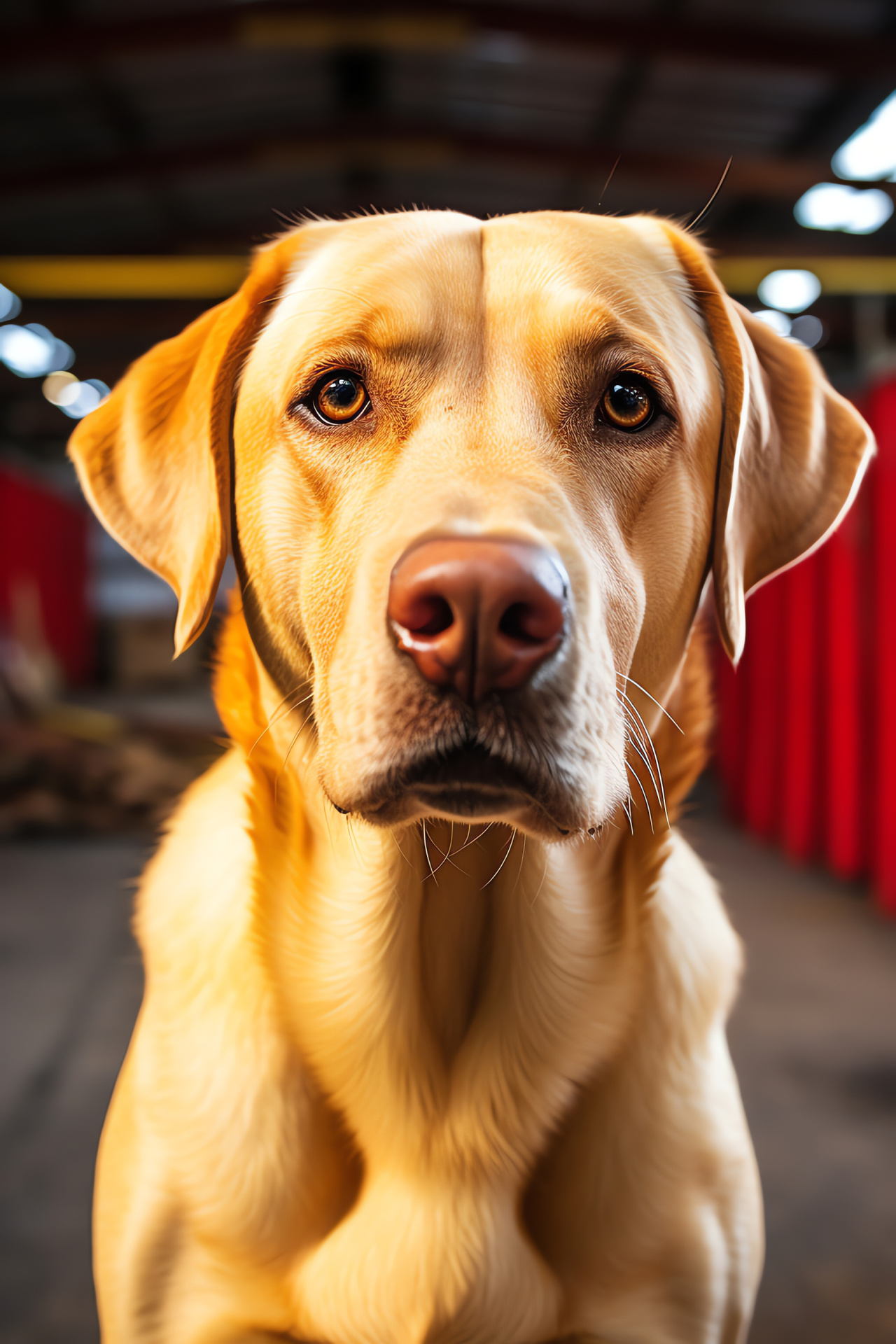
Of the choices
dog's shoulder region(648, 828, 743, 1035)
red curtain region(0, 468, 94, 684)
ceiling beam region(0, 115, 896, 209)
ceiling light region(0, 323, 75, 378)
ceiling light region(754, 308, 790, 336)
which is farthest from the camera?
red curtain region(0, 468, 94, 684)

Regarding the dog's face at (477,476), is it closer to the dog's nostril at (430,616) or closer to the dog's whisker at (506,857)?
the dog's nostril at (430,616)

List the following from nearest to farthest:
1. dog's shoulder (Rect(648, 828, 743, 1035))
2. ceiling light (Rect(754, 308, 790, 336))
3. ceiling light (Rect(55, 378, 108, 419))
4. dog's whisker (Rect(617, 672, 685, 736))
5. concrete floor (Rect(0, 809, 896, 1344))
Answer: dog's whisker (Rect(617, 672, 685, 736)) < dog's shoulder (Rect(648, 828, 743, 1035)) < concrete floor (Rect(0, 809, 896, 1344)) < ceiling light (Rect(754, 308, 790, 336)) < ceiling light (Rect(55, 378, 108, 419))

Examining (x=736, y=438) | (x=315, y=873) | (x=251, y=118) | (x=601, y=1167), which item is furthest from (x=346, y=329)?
(x=251, y=118)

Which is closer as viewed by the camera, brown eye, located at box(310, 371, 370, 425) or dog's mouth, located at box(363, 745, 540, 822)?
dog's mouth, located at box(363, 745, 540, 822)

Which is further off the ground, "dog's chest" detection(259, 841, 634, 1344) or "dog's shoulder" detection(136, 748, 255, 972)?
"dog's shoulder" detection(136, 748, 255, 972)

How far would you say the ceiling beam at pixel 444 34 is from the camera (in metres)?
2.77

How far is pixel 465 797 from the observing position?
1.99 feet

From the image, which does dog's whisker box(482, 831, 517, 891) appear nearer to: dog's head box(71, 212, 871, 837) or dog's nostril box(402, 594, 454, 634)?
dog's head box(71, 212, 871, 837)

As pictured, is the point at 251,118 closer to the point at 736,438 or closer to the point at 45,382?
the point at 45,382

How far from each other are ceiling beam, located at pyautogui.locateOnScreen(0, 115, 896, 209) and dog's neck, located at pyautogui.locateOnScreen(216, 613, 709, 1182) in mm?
2406

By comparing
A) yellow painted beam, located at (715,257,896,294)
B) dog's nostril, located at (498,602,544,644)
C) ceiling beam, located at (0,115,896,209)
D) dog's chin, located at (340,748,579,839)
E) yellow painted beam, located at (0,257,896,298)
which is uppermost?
ceiling beam, located at (0,115,896,209)

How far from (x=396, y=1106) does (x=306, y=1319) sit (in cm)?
18

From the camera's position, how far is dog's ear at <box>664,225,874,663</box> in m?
0.78

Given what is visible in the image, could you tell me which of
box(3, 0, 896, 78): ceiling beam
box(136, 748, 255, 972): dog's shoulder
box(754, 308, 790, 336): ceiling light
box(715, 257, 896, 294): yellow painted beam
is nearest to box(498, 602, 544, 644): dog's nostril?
box(136, 748, 255, 972): dog's shoulder
